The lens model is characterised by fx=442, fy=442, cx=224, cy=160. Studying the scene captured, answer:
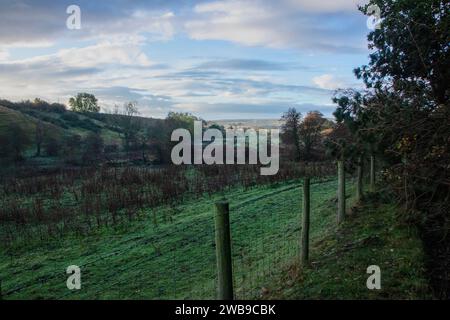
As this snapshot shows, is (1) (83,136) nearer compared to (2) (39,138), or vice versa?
(2) (39,138)

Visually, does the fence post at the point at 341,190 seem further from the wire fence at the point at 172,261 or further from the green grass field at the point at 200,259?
the wire fence at the point at 172,261

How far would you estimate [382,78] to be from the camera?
12.9 meters

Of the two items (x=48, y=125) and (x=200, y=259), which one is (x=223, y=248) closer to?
(x=200, y=259)

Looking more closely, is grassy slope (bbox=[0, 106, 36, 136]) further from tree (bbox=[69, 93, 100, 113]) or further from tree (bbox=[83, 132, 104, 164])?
tree (bbox=[69, 93, 100, 113])

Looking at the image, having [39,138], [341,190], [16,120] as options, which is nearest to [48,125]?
[16,120]

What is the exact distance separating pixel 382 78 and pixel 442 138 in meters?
5.24

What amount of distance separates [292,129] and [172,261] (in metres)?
30.6

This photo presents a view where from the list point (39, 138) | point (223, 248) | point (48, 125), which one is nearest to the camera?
point (223, 248)

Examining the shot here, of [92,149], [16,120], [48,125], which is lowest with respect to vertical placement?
[92,149]

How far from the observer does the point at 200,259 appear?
10.6m

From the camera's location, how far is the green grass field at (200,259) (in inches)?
282

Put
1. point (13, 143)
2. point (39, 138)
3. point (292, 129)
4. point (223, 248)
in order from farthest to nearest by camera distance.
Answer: point (39, 138), point (13, 143), point (292, 129), point (223, 248)

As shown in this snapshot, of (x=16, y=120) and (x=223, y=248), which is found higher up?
(x=16, y=120)
